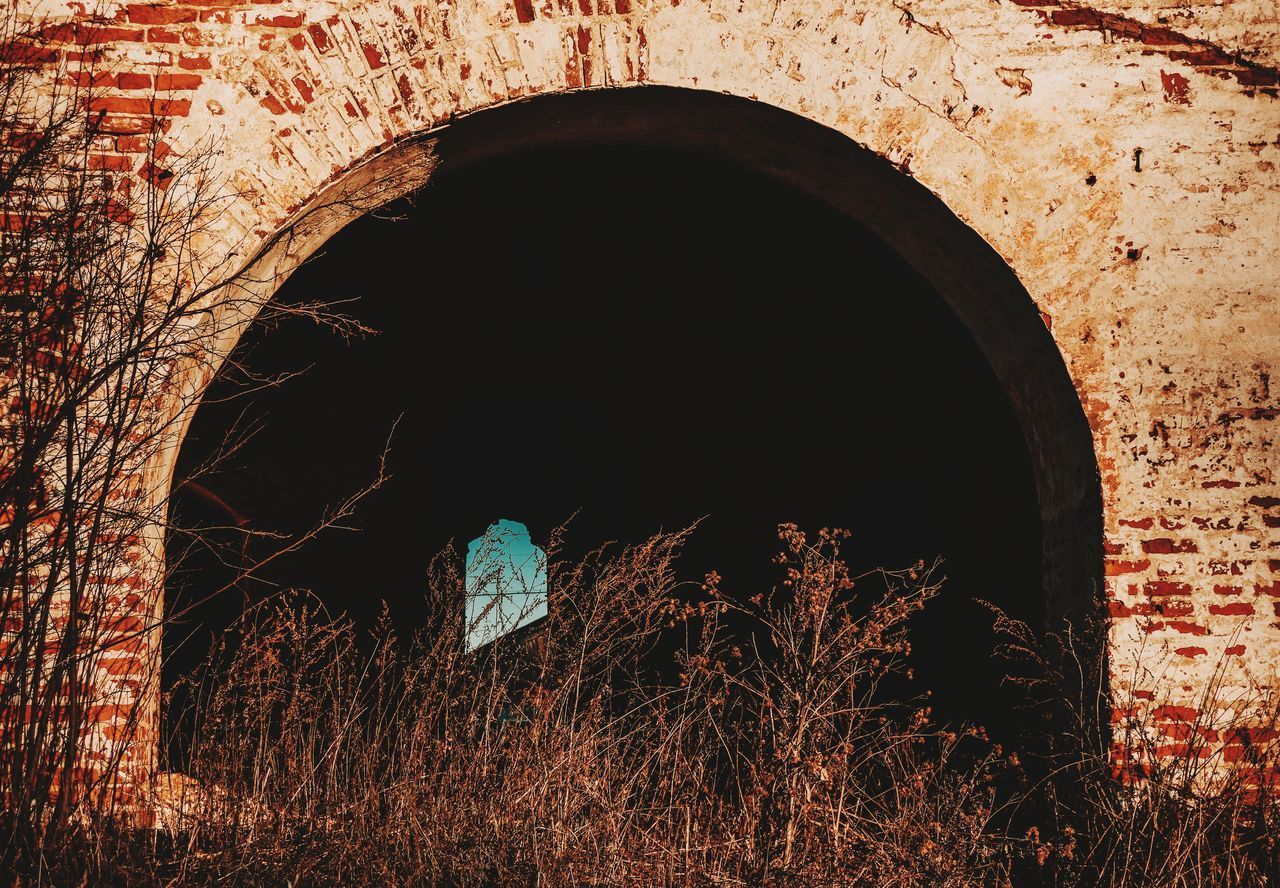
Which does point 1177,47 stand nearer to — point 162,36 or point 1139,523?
point 1139,523

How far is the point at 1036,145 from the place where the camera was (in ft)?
12.4

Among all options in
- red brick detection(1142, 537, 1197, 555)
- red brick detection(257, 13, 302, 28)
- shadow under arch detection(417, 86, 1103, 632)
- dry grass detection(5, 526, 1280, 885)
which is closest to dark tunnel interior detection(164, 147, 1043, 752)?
shadow under arch detection(417, 86, 1103, 632)

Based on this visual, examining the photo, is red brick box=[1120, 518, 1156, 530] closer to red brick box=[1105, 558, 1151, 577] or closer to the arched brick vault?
the arched brick vault

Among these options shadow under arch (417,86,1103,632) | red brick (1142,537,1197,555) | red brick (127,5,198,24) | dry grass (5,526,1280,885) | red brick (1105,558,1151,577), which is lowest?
dry grass (5,526,1280,885)

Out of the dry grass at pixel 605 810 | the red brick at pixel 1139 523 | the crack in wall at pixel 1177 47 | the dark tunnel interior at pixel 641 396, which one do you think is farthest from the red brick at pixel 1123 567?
the crack in wall at pixel 1177 47

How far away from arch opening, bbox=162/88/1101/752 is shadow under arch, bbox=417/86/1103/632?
0.01 meters

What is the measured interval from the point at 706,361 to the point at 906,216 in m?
3.09

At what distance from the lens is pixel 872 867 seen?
3.21 m

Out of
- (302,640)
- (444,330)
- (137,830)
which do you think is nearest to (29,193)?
(302,640)

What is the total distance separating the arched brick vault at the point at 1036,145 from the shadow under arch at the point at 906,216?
0.08ft

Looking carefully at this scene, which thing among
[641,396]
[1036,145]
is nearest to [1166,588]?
[1036,145]

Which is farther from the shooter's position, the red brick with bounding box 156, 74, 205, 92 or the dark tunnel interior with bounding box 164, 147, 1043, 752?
the dark tunnel interior with bounding box 164, 147, 1043, 752

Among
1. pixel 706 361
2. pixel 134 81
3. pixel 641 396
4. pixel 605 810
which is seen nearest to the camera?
pixel 605 810

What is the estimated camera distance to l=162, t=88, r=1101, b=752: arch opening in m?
3.98
